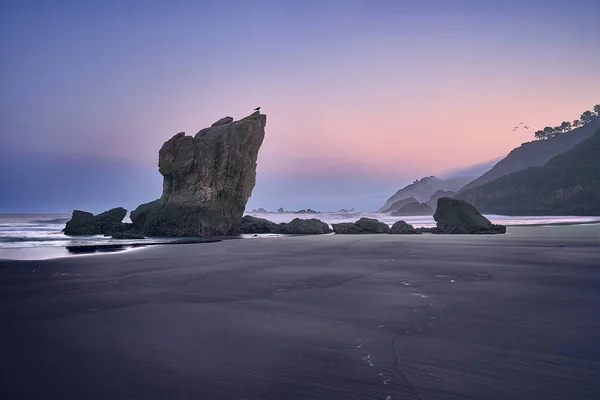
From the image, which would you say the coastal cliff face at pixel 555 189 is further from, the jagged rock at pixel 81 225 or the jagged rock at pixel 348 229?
the jagged rock at pixel 81 225

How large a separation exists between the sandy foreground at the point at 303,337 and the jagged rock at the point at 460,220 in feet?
89.6

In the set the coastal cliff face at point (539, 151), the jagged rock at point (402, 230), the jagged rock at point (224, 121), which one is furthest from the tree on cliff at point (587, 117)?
the jagged rock at point (224, 121)

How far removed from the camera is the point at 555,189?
306 ft

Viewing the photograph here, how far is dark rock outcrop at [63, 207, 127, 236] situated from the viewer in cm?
3981

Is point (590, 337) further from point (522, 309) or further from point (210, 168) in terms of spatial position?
point (210, 168)

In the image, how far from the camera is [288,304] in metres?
7.89

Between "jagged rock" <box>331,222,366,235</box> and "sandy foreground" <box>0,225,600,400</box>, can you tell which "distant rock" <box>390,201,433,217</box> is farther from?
"sandy foreground" <box>0,225,600,400</box>

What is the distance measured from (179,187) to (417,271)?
106ft

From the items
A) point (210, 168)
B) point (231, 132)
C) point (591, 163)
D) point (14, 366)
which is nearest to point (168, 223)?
point (210, 168)

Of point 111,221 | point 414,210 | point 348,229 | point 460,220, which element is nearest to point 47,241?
point 111,221

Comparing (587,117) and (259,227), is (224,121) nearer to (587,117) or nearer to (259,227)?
(259,227)

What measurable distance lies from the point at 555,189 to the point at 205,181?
88598mm

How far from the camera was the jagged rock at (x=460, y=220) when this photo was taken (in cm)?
3741

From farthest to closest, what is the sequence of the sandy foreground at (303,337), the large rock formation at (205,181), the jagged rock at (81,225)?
the jagged rock at (81,225)
the large rock formation at (205,181)
the sandy foreground at (303,337)
